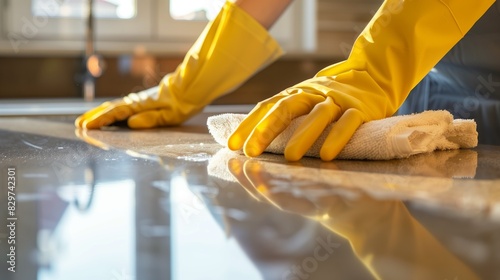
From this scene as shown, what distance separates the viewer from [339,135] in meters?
0.80

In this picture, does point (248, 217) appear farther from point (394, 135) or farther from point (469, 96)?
point (469, 96)

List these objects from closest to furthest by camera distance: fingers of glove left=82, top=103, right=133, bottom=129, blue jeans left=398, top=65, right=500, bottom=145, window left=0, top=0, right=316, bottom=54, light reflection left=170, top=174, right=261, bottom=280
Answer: light reflection left=170, top=174, right=261, bottom=280
blue jeans left=398, top=65, right=500, bottom=145
fingers of glove left=82, top=103, right=133, bottom=129
window left=0, top=0, right=316, bottom=54

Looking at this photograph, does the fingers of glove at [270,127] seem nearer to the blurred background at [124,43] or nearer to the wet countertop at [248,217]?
the wet countertop at [248,217]

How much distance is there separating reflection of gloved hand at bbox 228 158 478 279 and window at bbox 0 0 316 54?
2.21 m

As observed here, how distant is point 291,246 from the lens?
362mm

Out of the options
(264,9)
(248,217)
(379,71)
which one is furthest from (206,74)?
(248,217)

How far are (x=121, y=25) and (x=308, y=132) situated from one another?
221 centimetres

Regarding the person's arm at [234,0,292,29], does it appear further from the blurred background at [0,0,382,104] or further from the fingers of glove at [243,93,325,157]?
the blurred background at [0,0,382,104]

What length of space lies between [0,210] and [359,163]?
43 cm

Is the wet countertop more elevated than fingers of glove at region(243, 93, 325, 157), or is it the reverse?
fingers of glove at region(243, 93, 325, 157)

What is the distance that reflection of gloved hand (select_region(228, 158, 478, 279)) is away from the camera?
32 centimetres

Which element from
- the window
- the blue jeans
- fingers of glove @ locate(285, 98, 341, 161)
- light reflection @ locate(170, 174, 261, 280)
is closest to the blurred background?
the window

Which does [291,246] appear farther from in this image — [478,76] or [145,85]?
[145,85]

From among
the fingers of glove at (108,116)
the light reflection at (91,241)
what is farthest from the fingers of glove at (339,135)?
the fingers of glove at (108,116)
